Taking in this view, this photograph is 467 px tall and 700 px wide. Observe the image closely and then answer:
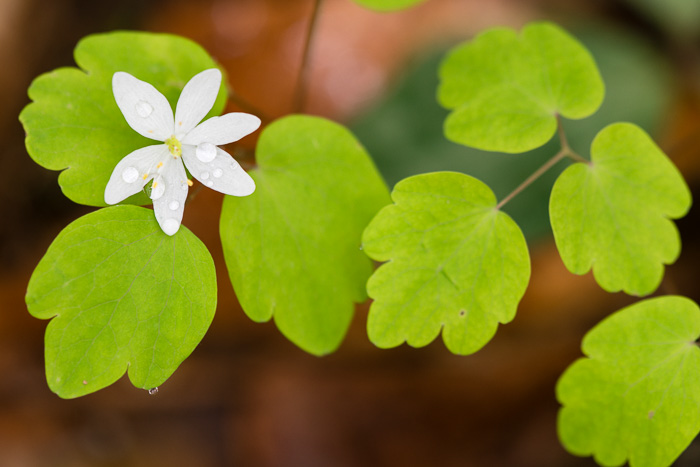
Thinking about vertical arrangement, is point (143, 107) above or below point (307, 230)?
above

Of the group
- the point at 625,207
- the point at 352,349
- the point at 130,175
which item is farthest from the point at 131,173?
the point at 352,349

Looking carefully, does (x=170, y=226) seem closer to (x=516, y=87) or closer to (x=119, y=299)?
(x=119, y=299)

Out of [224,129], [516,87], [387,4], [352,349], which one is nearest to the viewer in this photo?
[224,129]

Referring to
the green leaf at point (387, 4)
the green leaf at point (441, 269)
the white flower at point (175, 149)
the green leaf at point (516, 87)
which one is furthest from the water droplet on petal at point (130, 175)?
the green leaf at point (387, 4)

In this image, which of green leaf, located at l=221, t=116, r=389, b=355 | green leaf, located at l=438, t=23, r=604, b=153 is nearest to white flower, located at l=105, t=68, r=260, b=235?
green leaf, located at l=221, t=116, r=389, b=355

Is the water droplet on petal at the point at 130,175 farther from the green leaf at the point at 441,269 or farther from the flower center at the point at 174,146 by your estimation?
→ the green leaf at the point at 441,269

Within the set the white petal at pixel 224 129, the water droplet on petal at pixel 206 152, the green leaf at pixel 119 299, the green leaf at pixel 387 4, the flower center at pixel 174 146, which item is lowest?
the green leaf at pixel 119 299

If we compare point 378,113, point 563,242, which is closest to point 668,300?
point 563,242

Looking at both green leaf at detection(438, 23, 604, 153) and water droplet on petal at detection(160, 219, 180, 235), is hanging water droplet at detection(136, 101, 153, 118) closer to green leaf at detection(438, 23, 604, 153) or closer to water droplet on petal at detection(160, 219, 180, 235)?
water droplet on petal at detection(160, 219, 180, 235)
